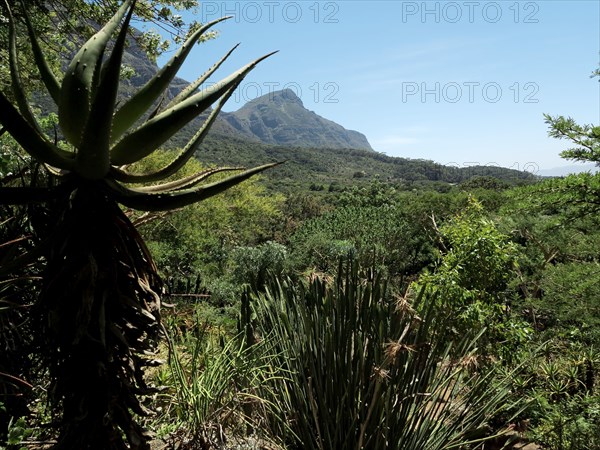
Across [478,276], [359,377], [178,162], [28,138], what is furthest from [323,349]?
[478,276]

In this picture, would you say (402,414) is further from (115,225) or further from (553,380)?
(553,380)

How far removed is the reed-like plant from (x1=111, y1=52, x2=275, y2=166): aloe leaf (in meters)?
1.74

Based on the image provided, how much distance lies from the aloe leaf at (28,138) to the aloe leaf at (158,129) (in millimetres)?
151

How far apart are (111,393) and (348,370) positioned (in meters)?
1.72

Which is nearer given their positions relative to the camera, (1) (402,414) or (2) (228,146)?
(1) (402,414)

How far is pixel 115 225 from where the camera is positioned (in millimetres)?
1375

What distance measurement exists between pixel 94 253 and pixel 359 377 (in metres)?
1.99

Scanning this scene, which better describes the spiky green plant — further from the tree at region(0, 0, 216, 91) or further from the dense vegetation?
the tree at region(0, 0, 216, 91)

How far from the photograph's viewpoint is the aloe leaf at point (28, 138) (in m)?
1.23

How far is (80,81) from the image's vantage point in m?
1.33

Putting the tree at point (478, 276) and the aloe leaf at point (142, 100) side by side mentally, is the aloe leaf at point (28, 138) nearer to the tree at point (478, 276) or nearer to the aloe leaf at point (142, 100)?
A: the aloe leaf at point (142, 100)

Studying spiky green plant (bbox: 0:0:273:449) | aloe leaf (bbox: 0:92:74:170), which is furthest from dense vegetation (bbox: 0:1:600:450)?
aloe leaf (bbox: 0:92:74:170)

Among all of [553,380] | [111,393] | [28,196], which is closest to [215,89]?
[28,196]

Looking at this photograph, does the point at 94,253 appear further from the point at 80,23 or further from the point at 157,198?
the point at 80,23
